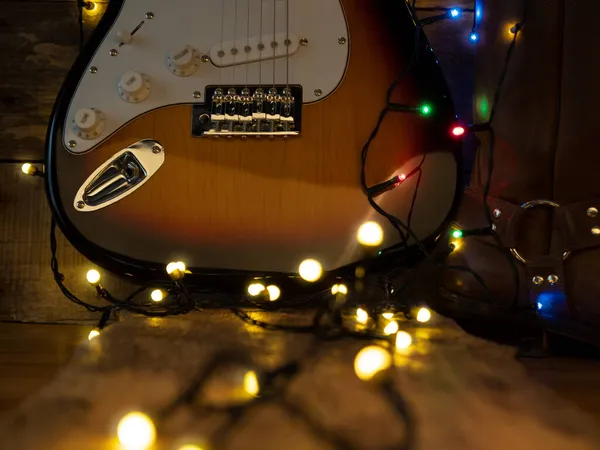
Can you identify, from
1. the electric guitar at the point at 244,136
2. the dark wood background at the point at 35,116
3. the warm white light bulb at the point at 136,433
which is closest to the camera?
the warm white light bulb at the point at 136,433

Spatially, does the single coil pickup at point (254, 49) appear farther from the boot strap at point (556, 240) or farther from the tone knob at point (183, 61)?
the boot strap at point (556, 240)

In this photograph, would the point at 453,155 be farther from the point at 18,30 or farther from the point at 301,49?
the point at 18,30

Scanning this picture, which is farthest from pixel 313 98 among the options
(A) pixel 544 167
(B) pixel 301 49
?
(A) pixel 544 167

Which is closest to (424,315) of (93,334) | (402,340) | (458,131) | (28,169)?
(402,340)

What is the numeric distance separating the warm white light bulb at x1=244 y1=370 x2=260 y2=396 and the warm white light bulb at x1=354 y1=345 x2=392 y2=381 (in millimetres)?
131

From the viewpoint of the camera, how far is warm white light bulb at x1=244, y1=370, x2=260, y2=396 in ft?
2.09

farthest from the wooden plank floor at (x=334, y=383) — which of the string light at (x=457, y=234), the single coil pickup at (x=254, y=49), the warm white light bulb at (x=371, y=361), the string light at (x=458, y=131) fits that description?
the single coil pickup at (x=254, y=49)

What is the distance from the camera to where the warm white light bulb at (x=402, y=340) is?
28.1 inches

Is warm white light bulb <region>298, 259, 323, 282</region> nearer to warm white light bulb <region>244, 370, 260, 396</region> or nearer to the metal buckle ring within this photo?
warm white light bulb <region>244, 370, 260, 396</region>

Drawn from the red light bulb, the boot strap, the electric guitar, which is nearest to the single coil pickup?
the electric guitar

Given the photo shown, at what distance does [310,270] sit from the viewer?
667 mm

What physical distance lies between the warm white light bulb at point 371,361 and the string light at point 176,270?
0.86 feet

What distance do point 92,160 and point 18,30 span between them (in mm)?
379

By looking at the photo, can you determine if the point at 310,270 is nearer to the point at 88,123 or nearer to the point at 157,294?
the point at 157,294
